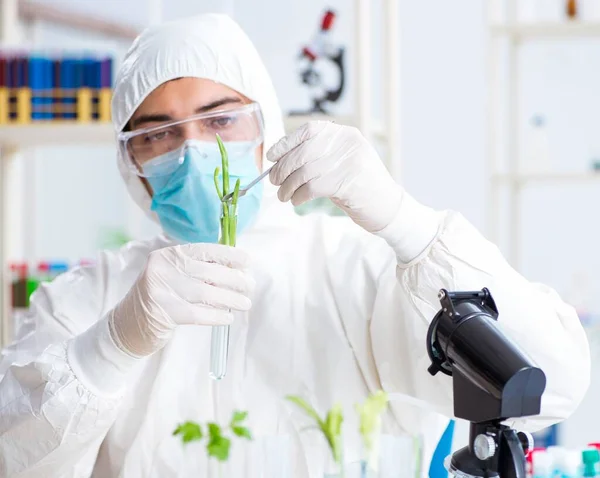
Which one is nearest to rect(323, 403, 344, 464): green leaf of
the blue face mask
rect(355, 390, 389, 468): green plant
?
rect(355, 390, 389, 468): green plant

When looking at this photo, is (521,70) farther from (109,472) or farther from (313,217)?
(109,472)

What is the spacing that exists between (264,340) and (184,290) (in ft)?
1.00

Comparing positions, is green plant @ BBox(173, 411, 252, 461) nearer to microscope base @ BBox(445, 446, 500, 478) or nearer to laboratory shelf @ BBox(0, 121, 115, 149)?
microscope base @ BBox(445, 446, 500, 478)

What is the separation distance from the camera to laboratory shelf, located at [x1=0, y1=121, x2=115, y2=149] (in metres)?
Answer: 2.49

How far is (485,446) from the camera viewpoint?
0.91 m

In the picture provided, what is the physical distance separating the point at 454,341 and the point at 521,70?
10.4ft

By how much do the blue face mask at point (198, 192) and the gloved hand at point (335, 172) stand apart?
0.22 m

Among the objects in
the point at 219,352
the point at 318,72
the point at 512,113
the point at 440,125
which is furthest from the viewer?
the point at 440,125

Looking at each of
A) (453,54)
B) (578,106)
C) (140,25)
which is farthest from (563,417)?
(140,25)

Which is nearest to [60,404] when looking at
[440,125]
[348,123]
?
[348,123]

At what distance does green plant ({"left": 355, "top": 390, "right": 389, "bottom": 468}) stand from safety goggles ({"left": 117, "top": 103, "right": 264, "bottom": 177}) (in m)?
0.62

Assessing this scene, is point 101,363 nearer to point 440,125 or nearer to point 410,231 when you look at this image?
point 410,231

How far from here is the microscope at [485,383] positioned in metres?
0.87

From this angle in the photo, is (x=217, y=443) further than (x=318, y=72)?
No
